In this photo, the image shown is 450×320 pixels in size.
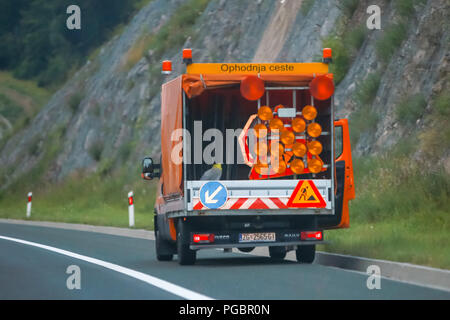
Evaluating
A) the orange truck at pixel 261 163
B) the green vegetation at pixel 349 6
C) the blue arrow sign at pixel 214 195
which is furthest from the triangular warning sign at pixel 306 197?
the green vegetation at pixel 349 6

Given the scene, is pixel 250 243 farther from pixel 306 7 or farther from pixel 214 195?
pixel 306 7

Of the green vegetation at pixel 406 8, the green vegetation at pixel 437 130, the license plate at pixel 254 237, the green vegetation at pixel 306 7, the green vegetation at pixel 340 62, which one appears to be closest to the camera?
the license plate at pixel 254 237

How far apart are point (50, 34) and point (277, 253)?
2689 inches

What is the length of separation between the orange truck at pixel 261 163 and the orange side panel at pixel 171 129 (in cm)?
2

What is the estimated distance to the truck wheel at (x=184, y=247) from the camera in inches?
674

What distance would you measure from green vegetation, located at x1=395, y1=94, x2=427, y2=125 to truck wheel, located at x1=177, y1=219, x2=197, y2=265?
9.58m

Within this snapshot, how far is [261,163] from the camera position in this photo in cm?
1722

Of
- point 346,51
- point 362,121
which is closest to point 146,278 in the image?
point 362,121

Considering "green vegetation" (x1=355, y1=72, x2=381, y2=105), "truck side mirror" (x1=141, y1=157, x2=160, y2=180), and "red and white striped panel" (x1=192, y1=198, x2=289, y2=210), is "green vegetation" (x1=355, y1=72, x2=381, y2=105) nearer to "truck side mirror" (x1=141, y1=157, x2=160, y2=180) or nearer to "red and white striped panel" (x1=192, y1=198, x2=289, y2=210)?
"truck side mirror" (x1=141, y1=157, x2=160, y2=180)

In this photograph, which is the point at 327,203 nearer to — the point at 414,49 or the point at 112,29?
the point at 414,49

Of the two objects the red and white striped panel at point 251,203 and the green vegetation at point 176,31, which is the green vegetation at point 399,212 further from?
the green vegetation at point 176,31

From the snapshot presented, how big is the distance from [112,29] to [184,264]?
63145 millimetres

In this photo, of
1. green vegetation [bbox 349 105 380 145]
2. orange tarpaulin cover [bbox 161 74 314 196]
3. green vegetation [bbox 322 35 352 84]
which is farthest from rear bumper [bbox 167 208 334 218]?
green vegetation [bbox 322 35 352 84]

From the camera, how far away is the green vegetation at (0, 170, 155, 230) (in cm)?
3556
